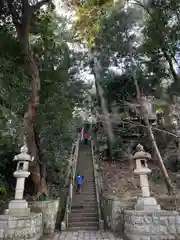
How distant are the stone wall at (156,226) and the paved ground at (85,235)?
1.10 metres

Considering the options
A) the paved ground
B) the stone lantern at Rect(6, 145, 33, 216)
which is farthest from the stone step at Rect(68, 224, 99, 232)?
the stone lantern at Rect(6, 145, 33, 216)

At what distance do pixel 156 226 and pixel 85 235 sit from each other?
2.49 meters

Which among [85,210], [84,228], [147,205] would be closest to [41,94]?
[85,210]

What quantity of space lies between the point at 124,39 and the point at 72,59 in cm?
487

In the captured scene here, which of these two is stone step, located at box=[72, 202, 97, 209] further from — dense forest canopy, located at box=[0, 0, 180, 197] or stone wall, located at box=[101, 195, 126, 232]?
dense forest canopy, located at box=[0, 0, 180, 197]

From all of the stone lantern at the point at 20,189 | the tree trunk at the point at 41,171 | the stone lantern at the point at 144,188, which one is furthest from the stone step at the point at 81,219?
the stone lantern at the point at 20,189

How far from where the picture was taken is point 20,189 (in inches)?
267

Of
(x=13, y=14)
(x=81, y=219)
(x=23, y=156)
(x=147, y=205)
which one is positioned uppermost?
(x=13, y=14)

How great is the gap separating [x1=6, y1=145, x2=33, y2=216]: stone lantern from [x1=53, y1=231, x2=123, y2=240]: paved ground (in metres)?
1.59

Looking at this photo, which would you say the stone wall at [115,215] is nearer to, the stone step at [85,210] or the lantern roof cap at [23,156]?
the stone step at [85,210]

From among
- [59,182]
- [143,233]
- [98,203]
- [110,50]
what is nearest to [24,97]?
[59,182]

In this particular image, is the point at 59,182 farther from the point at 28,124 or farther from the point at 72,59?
the point at 72,59

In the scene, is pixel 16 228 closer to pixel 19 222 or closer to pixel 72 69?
pixel 19 222

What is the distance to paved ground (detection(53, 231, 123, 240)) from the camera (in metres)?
6.79
